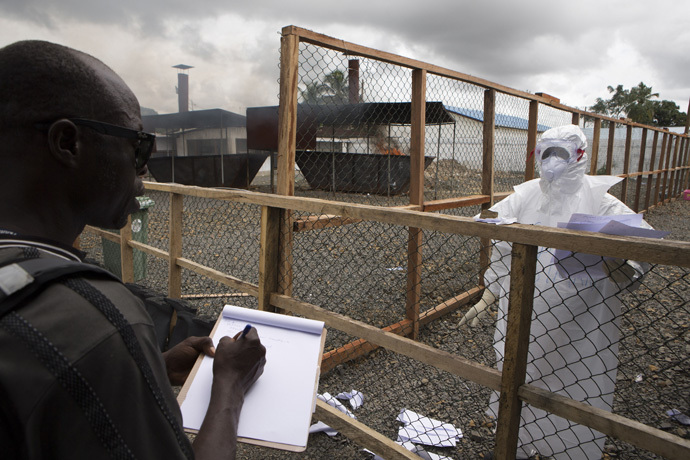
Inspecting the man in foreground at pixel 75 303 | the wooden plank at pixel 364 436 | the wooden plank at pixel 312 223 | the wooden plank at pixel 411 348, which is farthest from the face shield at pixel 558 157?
the man in foreground at pixel 75 303

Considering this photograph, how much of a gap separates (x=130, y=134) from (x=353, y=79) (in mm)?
3050

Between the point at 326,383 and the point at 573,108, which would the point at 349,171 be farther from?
the point at 326,383

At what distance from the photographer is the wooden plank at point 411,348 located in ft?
6.30

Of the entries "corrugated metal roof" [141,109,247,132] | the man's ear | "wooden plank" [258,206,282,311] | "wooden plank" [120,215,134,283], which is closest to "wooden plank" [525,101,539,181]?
"wooden plank" [258,206,282,311]

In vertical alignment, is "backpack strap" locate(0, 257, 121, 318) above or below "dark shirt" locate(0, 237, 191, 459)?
above

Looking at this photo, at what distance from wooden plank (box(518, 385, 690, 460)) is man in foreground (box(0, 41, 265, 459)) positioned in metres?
1.25

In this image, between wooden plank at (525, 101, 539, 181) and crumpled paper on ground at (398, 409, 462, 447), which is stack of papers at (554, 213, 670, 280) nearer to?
crumpled paper on ground at (398, 409, 462, 447)

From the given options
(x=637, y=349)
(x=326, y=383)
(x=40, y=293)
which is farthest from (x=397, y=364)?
(x=40, y=293)

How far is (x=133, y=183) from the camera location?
1.08m

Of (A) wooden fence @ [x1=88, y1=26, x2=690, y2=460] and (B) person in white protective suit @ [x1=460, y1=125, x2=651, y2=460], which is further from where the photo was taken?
(B) person in white protective suit @ [x1=460, y1=125, x2=651, y2=460]

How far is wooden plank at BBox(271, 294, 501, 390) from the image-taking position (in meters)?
1.92

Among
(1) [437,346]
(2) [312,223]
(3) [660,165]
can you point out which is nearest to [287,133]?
(2) [312,223]

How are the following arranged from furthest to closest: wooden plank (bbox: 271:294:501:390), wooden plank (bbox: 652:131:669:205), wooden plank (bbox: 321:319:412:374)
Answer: wooden plank (bbox: 652:131:669:205) < wooden plank (bbox: 321:319:412:374) < wooden plank (bbox: 271:294:501:390)

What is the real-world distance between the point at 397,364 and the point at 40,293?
3.68 metres
